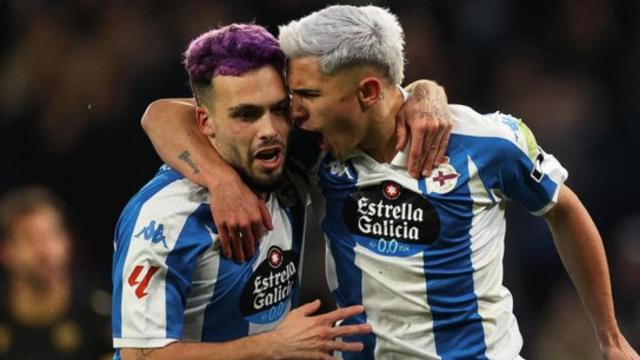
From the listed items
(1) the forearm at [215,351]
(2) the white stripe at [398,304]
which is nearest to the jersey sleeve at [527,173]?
(2) the white stripe at [398,304]

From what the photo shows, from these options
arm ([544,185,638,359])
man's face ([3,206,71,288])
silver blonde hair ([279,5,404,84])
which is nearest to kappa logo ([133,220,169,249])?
silver blonde hair ([279,5,404,84])

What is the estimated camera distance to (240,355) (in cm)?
329

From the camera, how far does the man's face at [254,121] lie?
3.50 metres

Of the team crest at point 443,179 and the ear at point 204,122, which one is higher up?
the ear at point 204,122

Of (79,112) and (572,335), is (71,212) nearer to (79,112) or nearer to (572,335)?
(79,112)

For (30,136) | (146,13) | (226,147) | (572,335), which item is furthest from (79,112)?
(226,147)

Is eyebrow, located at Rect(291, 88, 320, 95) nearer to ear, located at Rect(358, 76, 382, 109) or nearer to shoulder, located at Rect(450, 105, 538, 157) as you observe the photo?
ear, located at Rect(358, 76, 382, 109)

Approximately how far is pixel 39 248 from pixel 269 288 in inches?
117

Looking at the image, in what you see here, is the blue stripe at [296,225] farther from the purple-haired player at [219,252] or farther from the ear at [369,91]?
the ear at [369,91]

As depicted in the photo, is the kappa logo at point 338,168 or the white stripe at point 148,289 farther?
the kappa logo at point 338,168

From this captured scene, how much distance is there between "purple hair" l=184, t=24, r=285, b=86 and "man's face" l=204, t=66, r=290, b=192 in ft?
0.09

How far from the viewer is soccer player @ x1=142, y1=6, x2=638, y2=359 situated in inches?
140

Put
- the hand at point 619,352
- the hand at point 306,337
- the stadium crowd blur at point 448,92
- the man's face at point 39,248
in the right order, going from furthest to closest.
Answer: the stadium crowd blur at point 448,92
the man's face at point 39,248
the hand at point 619,352
the hand at point 306,337

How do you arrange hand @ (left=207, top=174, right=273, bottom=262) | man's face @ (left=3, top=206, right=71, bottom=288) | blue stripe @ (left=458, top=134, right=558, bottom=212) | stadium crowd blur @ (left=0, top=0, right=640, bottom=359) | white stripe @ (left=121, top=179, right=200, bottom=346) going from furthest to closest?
stadium crowd blur @ (left=0, top=0, right=640, bottom=359) → man's face @ (left=3, top=206, right=71, bottom=288) → blue stripe @ (left=458, top=134, right=558, bottom=212) → hand @ (left=207, top=174, right=273, bottom=262) → white stripe @ (left=121, top=179, right=200, bottom=346)
